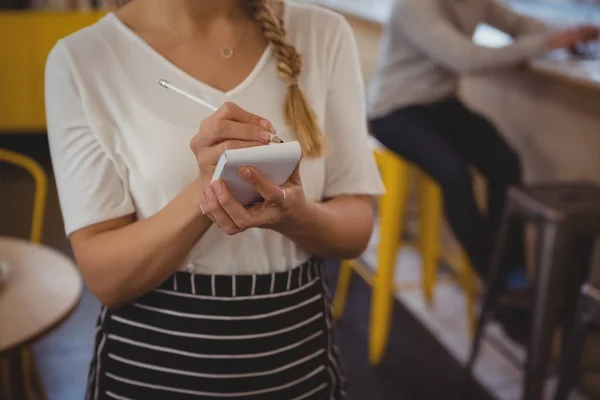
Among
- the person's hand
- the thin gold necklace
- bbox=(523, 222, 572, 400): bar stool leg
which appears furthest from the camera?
the person's hand

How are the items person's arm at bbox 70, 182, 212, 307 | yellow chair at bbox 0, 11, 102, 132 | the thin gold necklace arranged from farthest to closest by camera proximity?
yellow chair at bbox 0, 11, 102, 132
the thin gold necklace
person's arm at bbox 70, 182, 212, 307

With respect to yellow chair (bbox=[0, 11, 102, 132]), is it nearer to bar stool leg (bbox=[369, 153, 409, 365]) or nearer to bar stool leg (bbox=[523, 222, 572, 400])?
bar stool leg (bbox=[369, 153, 409, 365])

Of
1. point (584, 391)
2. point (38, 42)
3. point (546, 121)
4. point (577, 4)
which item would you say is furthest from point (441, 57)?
point (38, 42)

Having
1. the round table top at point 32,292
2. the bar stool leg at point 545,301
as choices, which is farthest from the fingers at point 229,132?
the bar stool leg at point 545,301

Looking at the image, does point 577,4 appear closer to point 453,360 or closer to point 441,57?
point 441,57

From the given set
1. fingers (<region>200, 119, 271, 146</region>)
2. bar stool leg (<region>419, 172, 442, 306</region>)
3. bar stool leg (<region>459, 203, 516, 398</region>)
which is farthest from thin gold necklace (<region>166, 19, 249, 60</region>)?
bar stool leg (<region>419, 172, 442, 306</region>)

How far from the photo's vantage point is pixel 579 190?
168 cm

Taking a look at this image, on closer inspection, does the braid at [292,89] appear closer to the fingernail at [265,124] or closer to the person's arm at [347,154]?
the person's arm at [347,154]

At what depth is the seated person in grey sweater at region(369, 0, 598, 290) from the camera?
1.96 metres

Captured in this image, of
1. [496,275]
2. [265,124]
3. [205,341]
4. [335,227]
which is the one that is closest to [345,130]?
[335,227]

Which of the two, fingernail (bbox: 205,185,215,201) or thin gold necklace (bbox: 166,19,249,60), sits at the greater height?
thin gold necklace (bbox: 166,19,249,60)

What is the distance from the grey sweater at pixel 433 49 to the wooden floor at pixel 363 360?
836 millimetres

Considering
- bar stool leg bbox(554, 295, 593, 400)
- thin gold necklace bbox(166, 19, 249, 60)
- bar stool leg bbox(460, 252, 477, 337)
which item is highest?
thin gold necklace bbox(166, 19, 249, 60)

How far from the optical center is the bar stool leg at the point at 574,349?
131 cm
